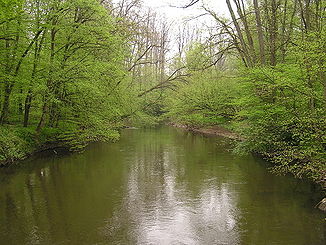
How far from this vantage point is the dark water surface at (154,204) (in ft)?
25.6

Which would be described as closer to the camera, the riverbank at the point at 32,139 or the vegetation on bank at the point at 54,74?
the riverbank at the point at 32,139

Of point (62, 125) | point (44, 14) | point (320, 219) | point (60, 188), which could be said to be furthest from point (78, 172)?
point (320, 219)

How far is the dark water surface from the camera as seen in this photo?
25.6 ft

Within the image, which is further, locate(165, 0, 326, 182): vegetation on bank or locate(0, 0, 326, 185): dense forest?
locate(0, 0, 326, 185): dense forest

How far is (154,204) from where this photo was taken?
10.2 meters

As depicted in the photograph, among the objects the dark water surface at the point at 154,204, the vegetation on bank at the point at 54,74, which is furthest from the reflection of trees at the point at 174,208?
the vegetation on bank at the point at 54,74

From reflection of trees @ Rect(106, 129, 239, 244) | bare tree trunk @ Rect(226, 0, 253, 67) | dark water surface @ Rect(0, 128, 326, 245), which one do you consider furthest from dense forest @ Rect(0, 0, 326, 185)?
reflection of trees @ Rect(106, 129, 239, 244)

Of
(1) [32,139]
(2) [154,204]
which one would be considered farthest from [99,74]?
(2) [154,204]

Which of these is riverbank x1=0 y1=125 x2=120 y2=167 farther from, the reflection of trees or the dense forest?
the reflection of trees

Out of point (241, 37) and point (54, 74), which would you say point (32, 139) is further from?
point (241, 37)

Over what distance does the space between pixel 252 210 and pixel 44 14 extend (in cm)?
1317

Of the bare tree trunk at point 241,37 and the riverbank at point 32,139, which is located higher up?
the bare tree trunk at point 241,37

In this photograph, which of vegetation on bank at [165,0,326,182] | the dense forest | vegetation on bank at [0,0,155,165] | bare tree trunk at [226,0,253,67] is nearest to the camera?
vegetation on bank at [165,0,326,182]

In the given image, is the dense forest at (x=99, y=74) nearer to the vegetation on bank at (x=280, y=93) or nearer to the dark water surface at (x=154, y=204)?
the vegetation on bank at (x=280, y=93)
